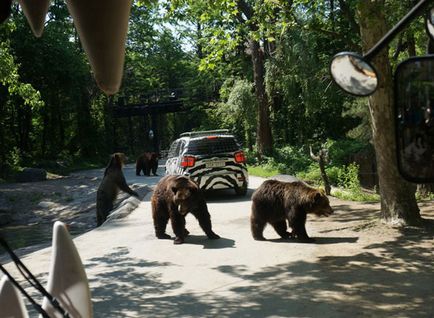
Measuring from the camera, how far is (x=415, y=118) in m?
1.93

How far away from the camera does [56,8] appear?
107 ft

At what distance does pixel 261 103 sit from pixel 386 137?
18.8 metres

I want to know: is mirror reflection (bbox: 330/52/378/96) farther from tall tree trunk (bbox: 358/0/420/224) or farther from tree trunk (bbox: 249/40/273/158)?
tree trunk (bbox: 249/40/273/158)

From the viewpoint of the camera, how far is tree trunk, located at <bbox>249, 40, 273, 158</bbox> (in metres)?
27.8

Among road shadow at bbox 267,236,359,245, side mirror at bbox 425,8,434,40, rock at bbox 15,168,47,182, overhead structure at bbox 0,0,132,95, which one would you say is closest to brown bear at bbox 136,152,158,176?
rock at bbox 15,168,47,182

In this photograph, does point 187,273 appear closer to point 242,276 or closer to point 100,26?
point 242,276

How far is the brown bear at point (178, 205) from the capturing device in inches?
392

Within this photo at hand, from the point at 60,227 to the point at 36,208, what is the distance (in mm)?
22510

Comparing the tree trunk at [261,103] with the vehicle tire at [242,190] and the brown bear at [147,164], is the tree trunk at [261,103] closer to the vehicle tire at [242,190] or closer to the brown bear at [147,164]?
the brown bear at [147,164]

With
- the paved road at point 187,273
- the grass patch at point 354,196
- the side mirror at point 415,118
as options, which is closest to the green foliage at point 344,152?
the grass patch at point 354,196

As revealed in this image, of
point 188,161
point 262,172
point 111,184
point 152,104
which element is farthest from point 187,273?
point 152,104

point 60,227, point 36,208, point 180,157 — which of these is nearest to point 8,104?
point 36,208

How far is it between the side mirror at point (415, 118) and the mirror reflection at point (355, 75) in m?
0.24

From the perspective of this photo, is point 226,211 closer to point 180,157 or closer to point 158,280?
point 180,157
